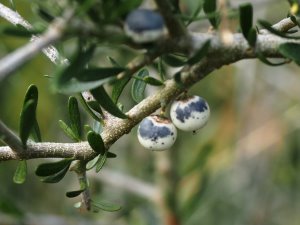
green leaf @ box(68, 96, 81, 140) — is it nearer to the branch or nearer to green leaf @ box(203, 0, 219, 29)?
the branch

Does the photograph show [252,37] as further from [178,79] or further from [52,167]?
[52,167]

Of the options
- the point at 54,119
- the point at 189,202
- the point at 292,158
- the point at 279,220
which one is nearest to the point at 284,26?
the point at 189,202

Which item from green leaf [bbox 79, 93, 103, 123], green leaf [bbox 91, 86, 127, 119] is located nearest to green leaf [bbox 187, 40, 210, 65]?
green leaf [bbox 91, 86, 127, 119]

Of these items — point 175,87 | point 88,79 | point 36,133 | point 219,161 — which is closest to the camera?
point 88,79

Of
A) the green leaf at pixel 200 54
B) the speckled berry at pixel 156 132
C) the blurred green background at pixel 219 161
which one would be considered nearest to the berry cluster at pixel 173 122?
the speckled berry at pixel 156 132

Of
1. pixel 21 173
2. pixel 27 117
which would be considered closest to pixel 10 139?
pixel 27 117

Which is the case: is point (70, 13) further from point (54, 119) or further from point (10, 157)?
point (54, 119)
